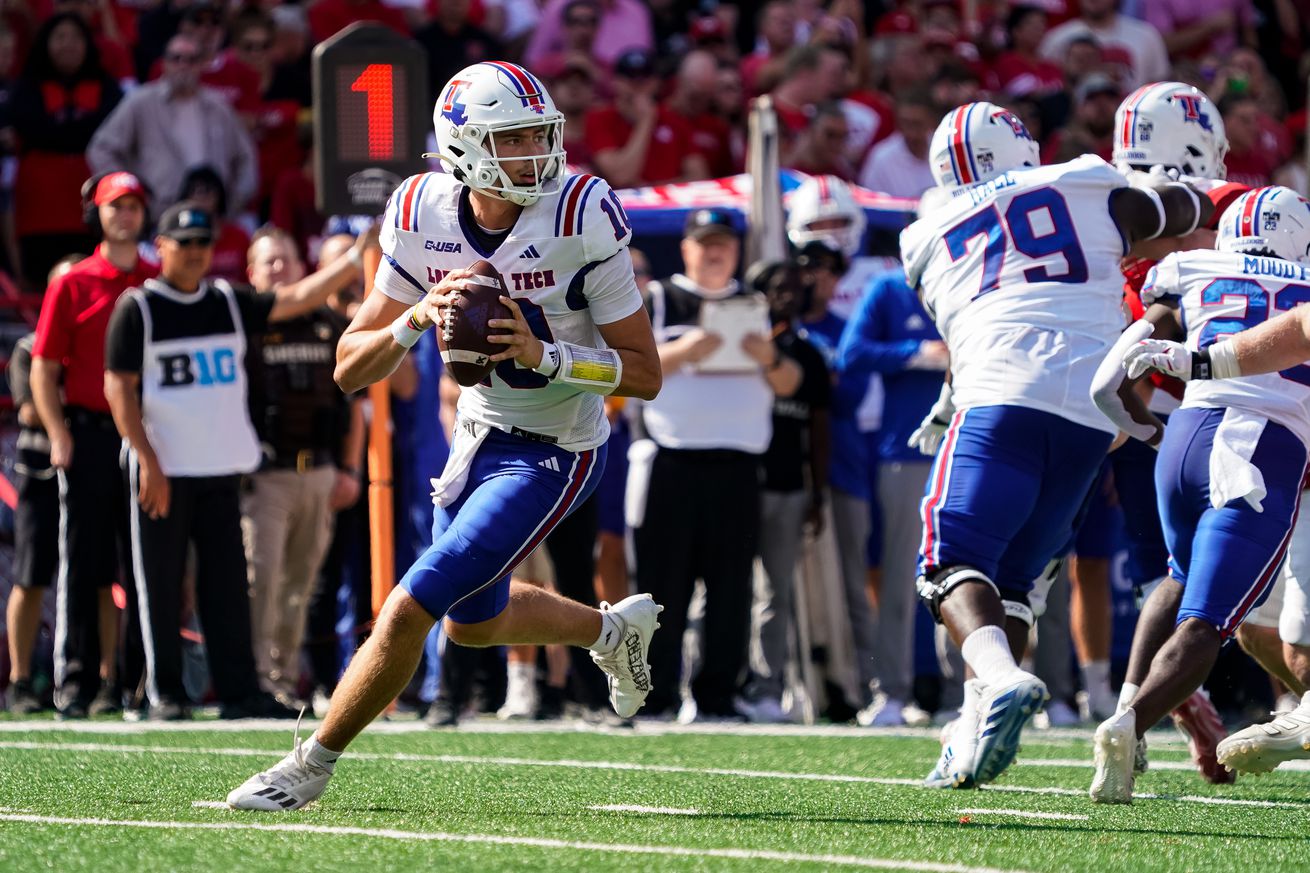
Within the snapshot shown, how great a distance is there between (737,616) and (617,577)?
37.3 inches

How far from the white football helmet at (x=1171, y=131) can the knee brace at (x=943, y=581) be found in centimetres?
181

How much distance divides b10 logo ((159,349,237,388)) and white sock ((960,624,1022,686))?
435cm

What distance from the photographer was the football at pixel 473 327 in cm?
510

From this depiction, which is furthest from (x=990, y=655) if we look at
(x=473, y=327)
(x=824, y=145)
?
(x=824, y=145)

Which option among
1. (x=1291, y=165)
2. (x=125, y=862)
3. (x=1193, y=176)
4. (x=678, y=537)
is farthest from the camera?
(x=1291, y=165)

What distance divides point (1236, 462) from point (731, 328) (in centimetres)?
371

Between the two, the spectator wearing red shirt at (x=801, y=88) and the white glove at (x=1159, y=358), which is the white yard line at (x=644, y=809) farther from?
the spectator wearing red shirt at (x=801, y=88)

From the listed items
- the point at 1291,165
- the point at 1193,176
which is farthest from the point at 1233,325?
the point at 1291,165

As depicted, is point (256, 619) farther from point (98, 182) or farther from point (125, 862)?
point (125, 862)

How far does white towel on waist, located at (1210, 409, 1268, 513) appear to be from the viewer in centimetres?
581

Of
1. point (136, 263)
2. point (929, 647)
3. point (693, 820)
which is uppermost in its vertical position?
point (136, 263)

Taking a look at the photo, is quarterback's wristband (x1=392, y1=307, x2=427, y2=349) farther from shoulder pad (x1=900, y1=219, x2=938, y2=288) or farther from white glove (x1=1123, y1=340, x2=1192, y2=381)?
white glove (x1=1123, y1=340, x2=1192, y2=381)

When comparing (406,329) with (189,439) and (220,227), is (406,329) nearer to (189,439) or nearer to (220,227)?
(189,439)

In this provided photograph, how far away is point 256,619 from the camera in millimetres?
9633
